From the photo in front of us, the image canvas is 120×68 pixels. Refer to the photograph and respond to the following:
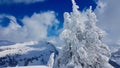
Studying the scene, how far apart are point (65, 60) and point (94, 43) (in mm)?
4493

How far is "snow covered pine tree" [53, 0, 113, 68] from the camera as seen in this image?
36.2 m

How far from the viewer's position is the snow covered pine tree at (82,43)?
119 feet

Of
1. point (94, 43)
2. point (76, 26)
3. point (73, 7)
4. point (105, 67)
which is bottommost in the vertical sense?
point (105, 67)

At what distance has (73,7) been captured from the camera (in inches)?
1501

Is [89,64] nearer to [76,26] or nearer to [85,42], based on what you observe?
[85,42]

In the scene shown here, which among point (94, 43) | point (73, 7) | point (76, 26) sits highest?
point (73, 7)

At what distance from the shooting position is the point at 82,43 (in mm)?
36438

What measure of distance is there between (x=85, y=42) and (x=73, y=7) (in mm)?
5112

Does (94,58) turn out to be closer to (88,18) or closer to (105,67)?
(105,67)

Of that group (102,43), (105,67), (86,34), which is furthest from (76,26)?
(105,67)

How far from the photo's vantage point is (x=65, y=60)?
124ft

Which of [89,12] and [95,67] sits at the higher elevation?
[89,12]

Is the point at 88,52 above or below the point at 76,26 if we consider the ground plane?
below

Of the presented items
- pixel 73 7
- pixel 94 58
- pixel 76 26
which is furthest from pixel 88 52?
pixel 73 7
